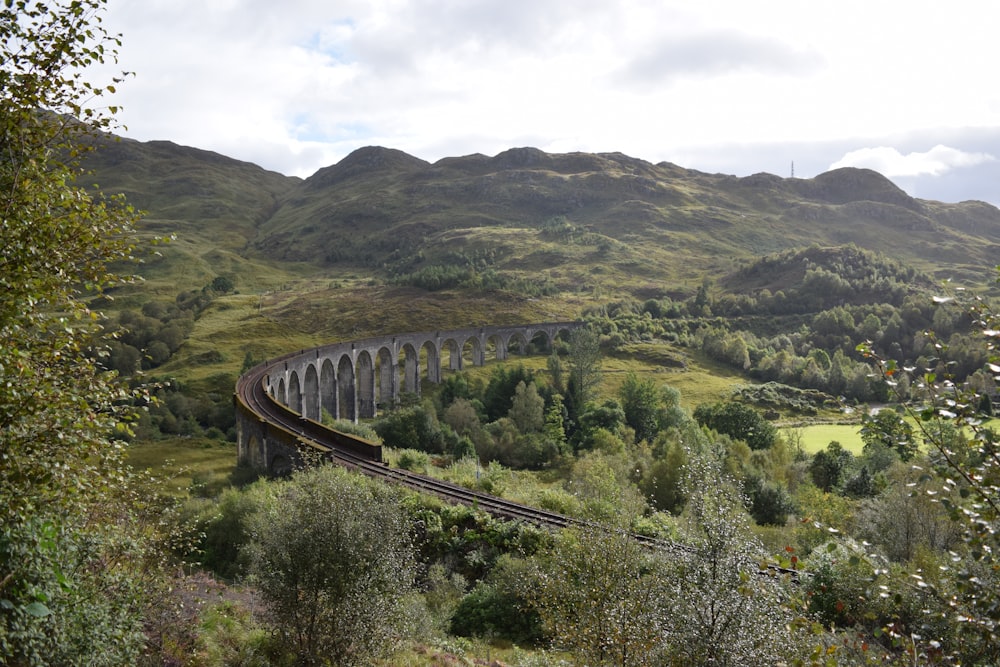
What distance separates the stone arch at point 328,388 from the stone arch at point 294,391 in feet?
10.1

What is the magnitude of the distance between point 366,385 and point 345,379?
136 inches

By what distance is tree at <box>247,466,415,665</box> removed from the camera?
492 inches

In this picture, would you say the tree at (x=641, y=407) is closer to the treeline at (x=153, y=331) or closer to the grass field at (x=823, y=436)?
the grass field at (x=823, y=436)

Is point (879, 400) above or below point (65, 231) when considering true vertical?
below

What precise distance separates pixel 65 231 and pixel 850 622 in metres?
23.3

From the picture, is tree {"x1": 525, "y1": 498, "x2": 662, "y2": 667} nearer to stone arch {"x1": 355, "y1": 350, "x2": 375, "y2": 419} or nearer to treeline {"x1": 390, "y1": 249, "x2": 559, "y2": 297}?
stone arch {"x1": 355, "y1": 350, "x2": 375, "y2": 419}

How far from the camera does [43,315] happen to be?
798 cm

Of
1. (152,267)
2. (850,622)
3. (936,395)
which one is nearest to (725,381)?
(850,622)

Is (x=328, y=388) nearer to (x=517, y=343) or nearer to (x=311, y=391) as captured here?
(x=311, y=391)

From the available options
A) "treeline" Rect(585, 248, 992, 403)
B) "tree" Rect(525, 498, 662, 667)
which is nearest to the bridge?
"tree" Rect(525, 498, 662, 667)

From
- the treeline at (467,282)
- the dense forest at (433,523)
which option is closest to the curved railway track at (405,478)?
the dense forest at (433,523)

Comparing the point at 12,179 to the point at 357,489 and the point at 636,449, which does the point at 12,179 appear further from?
the point at 636,449

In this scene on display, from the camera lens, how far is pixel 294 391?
59625 millimetres

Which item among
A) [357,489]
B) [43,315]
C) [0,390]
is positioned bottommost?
[357,489]
